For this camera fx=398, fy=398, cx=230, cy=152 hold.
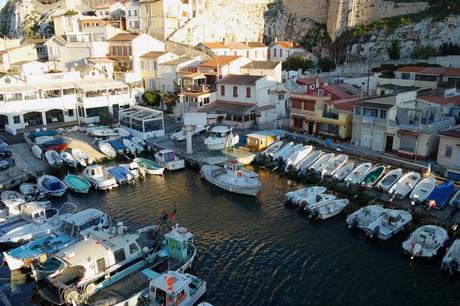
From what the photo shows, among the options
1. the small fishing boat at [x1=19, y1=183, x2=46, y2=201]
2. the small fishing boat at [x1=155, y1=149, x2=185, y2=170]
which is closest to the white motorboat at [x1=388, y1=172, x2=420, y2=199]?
the small fishing boat at [x1=155, y1=149, x2=185, y2=170]

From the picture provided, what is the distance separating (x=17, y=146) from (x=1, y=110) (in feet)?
20.2

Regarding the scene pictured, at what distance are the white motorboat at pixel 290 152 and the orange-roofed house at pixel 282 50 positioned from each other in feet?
127

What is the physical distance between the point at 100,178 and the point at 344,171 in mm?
18147

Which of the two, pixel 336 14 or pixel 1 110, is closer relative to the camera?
pixel 1 110

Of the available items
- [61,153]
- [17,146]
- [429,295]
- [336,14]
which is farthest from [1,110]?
[336,14]

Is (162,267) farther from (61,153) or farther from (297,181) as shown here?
(61,153)

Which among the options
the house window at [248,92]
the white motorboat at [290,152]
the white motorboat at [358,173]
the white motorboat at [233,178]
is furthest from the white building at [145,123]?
the white motorboat at [358,173]

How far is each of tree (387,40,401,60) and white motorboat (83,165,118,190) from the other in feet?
155

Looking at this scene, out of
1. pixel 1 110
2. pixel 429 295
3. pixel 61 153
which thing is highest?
pixel 1 110

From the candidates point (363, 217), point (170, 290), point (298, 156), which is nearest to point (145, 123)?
point (298, 156)

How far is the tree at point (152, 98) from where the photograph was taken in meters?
48.8

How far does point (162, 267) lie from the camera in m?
18.7

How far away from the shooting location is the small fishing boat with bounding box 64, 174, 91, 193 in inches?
1127

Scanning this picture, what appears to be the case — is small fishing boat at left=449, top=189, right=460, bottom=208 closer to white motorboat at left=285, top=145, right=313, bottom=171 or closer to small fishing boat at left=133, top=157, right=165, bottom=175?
white motorboat at left=285, top=145, right=313, bottom=171
